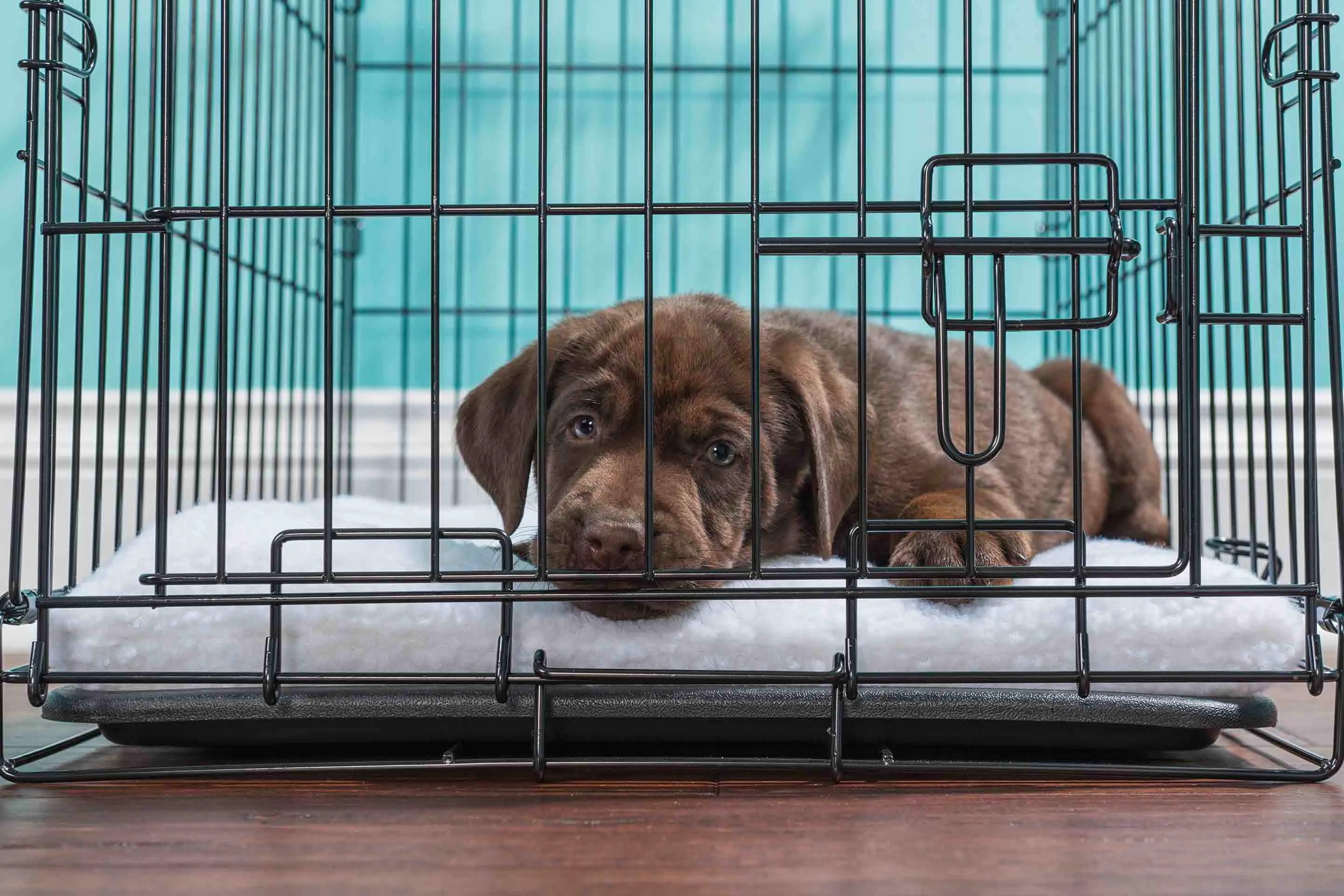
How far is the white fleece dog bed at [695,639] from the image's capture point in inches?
54.1

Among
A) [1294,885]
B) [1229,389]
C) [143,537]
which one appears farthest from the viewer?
[1229,389]

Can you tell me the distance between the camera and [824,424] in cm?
175

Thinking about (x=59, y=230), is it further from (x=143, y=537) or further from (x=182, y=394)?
(x=143, y=537)

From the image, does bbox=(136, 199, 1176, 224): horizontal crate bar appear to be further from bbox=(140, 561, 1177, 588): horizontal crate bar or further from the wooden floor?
the wooden floor

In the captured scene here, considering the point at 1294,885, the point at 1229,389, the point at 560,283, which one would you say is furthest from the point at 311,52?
the point at 1294,885

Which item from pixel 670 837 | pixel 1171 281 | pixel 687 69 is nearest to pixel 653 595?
pixel 670 837

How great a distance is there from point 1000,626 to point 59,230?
3.89 feet

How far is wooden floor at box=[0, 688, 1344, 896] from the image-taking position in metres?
0.98

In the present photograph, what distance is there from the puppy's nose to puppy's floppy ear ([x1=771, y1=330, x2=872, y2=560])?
1.27ft

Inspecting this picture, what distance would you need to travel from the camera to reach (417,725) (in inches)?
54.4

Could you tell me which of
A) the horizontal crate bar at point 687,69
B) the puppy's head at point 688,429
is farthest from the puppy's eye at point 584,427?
the horizontal crate bar at point 687,69

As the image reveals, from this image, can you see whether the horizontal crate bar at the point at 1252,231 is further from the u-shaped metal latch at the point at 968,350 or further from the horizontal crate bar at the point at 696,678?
the horizontal crate bar at the point at 696,678

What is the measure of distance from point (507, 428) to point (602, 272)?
170 centimetres

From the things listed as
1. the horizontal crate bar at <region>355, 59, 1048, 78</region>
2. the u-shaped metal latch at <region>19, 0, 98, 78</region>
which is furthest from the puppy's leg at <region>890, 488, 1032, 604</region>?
the horizontal crate bar at <region>355, 59, 1048, 78</region>
